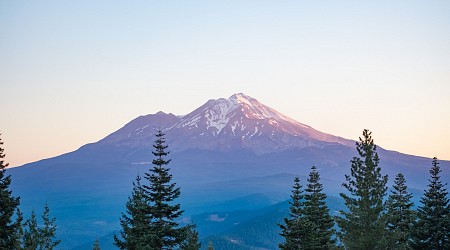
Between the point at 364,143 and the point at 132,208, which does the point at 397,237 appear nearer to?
the point at 364,143

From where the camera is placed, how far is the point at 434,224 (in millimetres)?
39000

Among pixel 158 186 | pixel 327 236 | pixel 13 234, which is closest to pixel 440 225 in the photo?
pixel 327 236

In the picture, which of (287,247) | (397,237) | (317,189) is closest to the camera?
(397,237)

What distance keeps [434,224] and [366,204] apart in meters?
10.5

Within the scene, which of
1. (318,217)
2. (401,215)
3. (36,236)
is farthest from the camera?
(401,215)

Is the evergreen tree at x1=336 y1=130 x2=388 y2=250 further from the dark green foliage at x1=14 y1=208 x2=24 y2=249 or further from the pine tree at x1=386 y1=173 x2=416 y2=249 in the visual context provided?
the dark green foliage at x1=14 y1=208 x2=24 y2=249

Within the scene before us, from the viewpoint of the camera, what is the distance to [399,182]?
143 ft

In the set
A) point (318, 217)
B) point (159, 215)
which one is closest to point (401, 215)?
point (318, 217)

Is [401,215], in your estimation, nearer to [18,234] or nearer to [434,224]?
[434,224]

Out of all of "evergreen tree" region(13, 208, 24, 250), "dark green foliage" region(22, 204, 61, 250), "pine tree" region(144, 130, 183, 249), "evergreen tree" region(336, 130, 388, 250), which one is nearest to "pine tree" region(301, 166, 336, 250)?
"evergreen tree" region(336, 130, 388, 250)

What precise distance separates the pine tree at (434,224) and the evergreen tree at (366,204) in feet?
28.5

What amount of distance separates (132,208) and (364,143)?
15.1 meters

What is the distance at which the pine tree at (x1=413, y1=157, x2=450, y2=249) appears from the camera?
3844 cm

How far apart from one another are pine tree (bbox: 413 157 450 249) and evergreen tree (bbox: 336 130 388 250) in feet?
28.5
